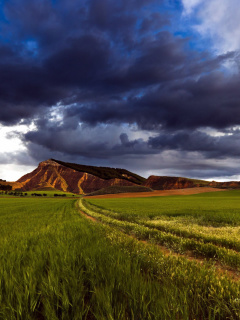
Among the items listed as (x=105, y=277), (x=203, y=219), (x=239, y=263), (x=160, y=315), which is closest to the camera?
(x=160, y=315)

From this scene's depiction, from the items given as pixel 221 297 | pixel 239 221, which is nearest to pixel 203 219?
pixel 239 221

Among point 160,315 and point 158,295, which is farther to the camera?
point 158,295

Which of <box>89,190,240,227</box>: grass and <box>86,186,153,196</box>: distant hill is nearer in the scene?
<box>89,190,240,227</box>: grass

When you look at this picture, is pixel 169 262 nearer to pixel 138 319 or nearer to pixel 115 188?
pixel 138 319

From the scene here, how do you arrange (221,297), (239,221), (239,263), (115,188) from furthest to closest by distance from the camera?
1. (115,188)
2. (239,221)
3. (239,263)
4. (221,297)

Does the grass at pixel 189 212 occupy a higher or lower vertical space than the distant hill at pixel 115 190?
higher

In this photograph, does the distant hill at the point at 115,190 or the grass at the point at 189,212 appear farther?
the distant hill at the point at 115,190

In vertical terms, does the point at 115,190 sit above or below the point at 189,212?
below

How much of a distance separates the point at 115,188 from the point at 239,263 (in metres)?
140

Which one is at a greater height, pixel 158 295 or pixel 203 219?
pixel 158 295

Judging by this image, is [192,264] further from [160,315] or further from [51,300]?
[51,300]

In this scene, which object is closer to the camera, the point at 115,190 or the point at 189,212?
the point at 189,212

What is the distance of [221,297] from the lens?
280cm

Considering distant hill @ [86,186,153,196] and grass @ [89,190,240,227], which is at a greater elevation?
grass @ [89,190,240,227]
